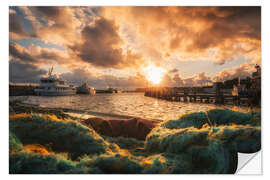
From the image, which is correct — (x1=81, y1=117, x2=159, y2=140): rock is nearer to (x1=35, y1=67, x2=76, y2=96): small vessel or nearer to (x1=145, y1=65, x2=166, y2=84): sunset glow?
(x1=145, y1=65, x2=166, y2=84): sunset glow

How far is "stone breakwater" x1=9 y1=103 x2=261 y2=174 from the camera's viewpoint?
1853mm

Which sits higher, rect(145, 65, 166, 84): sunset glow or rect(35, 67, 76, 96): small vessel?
rect(145, 65, 166, 84): sunset glow

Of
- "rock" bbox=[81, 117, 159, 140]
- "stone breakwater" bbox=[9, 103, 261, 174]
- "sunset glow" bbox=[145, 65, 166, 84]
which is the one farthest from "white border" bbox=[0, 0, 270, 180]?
"rock" bbox=[81, 117, 159, 140]

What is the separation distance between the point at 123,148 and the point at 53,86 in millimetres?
3741

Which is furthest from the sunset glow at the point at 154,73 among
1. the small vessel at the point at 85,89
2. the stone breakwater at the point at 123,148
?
the small vessel at the point at 85,89

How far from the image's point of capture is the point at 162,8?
316cm

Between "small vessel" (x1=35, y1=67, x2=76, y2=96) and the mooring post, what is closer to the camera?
"small vessel" (x1=35, y1=67, x2=76, y2=96)

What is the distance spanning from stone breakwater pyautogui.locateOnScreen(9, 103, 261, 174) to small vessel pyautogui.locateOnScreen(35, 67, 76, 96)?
1.80m

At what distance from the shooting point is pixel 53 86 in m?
→ 4.41

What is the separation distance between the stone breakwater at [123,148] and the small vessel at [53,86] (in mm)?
1798

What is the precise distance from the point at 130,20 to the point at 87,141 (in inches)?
130
